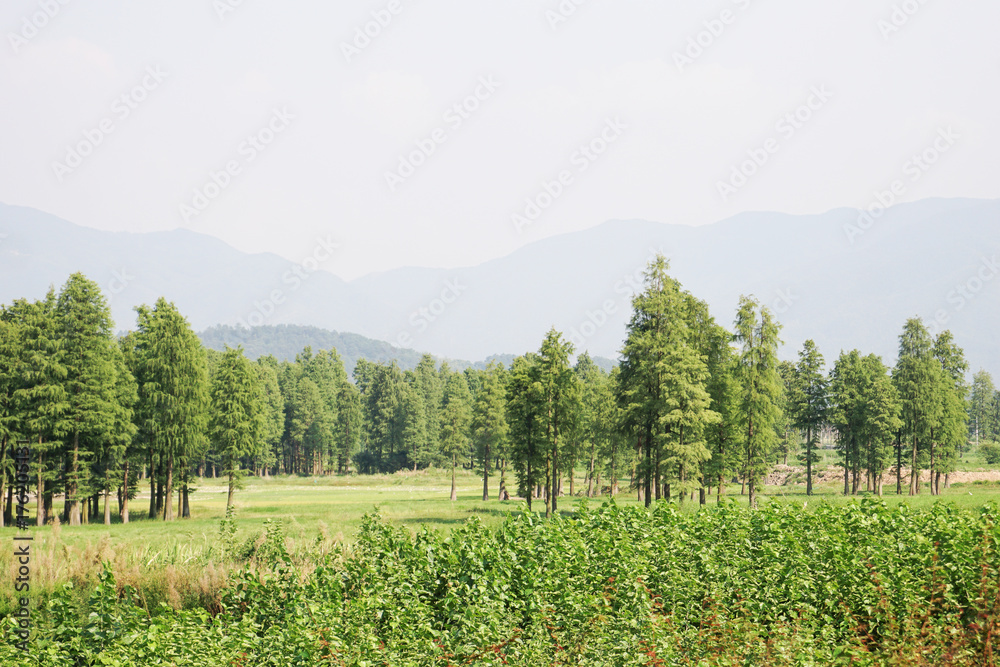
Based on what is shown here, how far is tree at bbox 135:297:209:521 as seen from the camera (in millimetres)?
44281

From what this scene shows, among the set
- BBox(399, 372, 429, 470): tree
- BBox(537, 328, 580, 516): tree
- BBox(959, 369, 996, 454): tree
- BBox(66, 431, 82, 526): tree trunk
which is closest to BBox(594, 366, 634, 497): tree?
BBox(537, 328, 580, 516): tree

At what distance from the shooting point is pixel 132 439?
146 feet

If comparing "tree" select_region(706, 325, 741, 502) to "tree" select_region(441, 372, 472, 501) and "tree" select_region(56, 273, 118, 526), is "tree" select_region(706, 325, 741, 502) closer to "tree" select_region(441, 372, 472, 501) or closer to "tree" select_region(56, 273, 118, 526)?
"tree" select_region(441, 372, 472, 501)

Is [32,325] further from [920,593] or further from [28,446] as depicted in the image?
[920,593]

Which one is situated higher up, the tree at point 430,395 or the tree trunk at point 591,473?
the tree at point 430,395

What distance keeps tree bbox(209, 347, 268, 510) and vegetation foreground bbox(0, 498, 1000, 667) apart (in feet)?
131

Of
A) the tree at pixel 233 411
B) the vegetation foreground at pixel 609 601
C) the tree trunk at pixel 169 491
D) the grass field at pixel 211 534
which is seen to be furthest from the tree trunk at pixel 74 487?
the vegetation foreground at pixel 609 601

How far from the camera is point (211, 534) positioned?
32.6 m

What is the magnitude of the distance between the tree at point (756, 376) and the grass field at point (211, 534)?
13.3ft

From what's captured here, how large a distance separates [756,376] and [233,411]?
36754mm

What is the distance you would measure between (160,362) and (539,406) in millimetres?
24797

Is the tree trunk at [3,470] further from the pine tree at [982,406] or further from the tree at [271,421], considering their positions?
the pine tree at [982,406]

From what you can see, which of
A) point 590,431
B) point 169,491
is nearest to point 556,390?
point 590,431

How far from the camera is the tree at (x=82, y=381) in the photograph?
130ft
